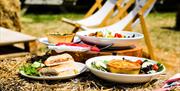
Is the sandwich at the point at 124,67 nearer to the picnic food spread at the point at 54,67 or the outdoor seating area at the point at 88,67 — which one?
the outdoor seating area at the point at 88,67

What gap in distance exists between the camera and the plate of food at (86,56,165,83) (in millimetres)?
2186

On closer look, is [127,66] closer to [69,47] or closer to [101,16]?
[69,47]

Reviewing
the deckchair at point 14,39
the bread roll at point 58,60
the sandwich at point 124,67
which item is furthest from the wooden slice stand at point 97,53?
the deckchair at point 14,39

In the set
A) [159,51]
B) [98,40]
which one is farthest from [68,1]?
[98,40]

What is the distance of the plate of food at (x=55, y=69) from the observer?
2.32 metres

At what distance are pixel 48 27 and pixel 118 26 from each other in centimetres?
391

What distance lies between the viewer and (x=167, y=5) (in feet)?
40.9

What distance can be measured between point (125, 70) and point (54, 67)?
464 millimetres

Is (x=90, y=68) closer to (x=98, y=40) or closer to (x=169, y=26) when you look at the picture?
(x=98, y=40)

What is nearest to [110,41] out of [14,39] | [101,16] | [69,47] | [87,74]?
[69,47]

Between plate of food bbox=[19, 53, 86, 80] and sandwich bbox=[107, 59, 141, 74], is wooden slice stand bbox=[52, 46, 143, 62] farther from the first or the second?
sandwich bbox=[107, 59, 141, 74]

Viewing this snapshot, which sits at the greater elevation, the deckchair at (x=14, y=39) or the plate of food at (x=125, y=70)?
the plate of food at (x=125, y=70)

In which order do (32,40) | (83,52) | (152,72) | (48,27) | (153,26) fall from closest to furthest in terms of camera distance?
(152,72), (83,52), (32,40), (48,27), (153,26)

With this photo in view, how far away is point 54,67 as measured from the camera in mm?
2412
